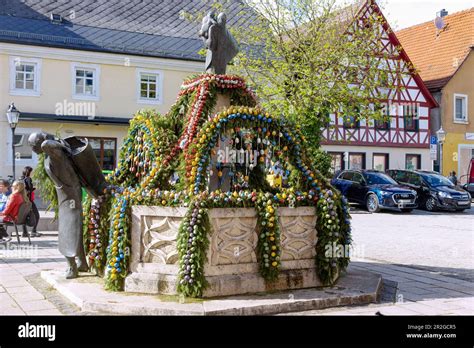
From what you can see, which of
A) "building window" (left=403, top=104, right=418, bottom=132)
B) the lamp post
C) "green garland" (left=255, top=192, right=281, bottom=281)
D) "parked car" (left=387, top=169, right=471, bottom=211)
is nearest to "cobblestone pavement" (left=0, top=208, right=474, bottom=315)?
"green garland" (left=255, top=192, right=281, bottom=281)

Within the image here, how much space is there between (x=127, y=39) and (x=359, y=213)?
13867 millimetres

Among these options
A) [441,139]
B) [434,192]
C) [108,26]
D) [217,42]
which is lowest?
[434,192]

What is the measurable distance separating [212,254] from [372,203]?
16475mm

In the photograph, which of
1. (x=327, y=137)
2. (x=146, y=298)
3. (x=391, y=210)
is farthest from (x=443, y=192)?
(x=146, y=298)

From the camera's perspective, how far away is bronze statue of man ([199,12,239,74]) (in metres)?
8.15

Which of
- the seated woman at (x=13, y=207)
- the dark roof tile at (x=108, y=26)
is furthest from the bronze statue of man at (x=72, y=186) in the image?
the dark roof tile at (x=108, y=26)

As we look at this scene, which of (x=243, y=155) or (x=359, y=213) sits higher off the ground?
(x=243, y=155)

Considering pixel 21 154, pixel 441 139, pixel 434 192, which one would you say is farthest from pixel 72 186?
pixel 441 139

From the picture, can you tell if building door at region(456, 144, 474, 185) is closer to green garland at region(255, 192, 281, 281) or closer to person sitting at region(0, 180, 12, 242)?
person sitting at region(0, 180, 12, 242)

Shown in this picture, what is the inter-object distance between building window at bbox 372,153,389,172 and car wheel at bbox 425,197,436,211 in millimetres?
9968

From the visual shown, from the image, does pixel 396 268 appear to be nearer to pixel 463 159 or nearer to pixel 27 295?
pixel 27 295

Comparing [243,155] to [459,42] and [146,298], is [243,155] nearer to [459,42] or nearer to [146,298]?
[146,298]

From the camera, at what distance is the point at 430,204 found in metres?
22.9
